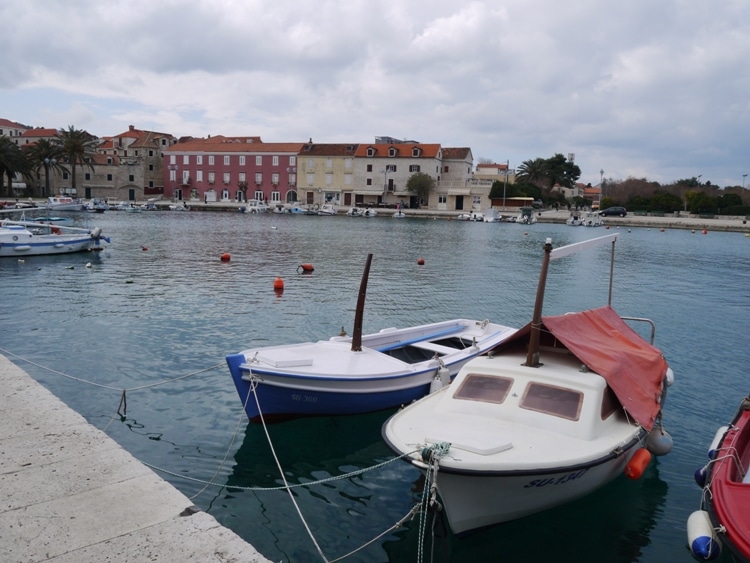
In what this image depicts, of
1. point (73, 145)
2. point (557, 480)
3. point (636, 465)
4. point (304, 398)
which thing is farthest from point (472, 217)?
point (557, 480)

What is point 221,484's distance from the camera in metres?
9.04

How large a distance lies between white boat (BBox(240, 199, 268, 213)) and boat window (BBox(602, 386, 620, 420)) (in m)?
94.7

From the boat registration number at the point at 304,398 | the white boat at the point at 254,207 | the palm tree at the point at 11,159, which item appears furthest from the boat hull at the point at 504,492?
the white boat at the point at 254,207

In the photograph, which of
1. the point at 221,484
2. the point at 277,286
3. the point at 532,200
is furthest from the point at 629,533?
the point at 532,200

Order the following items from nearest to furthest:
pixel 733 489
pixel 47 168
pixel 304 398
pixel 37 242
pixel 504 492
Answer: pixel 733 489 → pixel 504 492 → pixel 304 398 → pixel 37 242 → pixel 47 168

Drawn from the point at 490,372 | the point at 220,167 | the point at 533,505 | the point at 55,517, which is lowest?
the point at 533,505

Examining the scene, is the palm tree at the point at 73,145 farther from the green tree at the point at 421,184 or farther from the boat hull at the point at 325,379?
the boat hull at the point at 325,379

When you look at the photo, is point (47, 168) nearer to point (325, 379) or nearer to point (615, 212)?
point (615, 212)

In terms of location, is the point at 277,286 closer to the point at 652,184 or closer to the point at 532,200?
the point at 532,200

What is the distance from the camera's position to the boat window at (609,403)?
331 inches

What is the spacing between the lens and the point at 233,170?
10969 centimetres

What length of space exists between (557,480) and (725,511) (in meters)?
1.77

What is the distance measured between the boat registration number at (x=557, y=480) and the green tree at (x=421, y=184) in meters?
95.6

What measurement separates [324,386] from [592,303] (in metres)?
19.7
